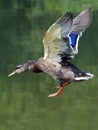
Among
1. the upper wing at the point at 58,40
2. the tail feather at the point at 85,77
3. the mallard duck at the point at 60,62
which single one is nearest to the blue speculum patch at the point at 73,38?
the mallard duck at the point at 60,62

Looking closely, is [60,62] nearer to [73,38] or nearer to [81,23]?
[73,38]

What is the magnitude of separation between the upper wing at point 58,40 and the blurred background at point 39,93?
4.99m

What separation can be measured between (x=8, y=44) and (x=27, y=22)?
19.5 ft

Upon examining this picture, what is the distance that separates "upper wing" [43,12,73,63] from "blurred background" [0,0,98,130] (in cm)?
499

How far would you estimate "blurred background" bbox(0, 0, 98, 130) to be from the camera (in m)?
13.5

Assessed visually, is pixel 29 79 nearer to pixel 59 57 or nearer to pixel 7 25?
pixel 59 57

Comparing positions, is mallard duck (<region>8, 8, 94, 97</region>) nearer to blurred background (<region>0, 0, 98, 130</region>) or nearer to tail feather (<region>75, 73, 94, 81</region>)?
tail feather (<region>75, 73, 94, 81</region>)

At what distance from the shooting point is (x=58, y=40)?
7.66 meters

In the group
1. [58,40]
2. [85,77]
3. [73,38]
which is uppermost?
[58,40]

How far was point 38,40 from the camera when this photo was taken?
24.4 meters

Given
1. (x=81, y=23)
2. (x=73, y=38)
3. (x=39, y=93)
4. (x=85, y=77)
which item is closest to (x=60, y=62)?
(x=73, y=38)

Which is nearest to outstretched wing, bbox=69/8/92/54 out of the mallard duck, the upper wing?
the mallard duck

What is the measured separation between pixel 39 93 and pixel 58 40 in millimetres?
8222

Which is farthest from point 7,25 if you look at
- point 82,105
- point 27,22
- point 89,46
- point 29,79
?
point 82,105
